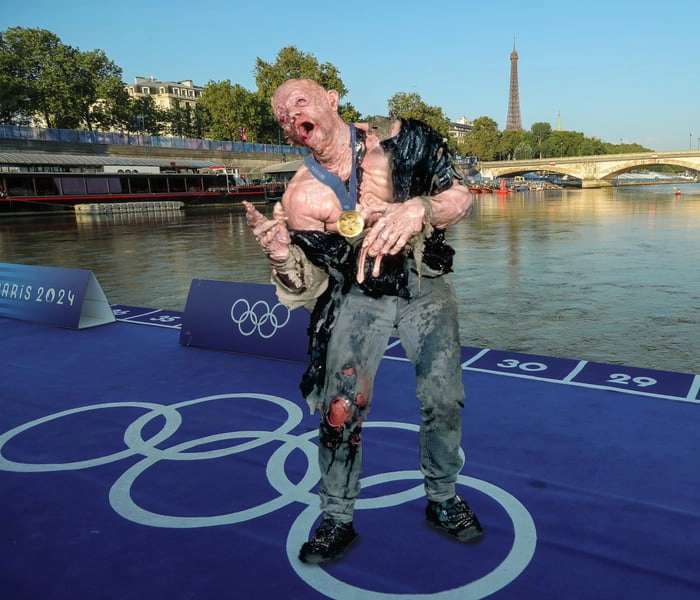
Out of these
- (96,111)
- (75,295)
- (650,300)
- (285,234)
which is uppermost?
(96,111)

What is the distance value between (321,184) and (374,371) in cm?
86

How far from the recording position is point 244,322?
19.4 feet

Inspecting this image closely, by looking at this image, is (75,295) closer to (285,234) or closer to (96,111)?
(285,234)

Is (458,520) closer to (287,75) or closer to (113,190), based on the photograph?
(113,190)

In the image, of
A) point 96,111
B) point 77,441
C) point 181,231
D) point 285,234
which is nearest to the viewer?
point 285,234

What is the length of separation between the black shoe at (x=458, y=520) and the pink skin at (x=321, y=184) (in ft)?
3.97

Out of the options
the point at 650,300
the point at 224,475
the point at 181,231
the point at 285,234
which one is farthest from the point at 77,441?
the point at 181,231

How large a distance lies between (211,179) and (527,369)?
42.3m

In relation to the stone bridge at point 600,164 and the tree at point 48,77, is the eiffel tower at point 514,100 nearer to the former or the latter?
the stone bridge at point 600,164

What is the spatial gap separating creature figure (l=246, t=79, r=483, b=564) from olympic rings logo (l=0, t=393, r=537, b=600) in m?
0.22

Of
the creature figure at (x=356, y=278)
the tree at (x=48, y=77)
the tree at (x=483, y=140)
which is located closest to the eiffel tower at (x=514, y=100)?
the tree at (x=483, y=140)

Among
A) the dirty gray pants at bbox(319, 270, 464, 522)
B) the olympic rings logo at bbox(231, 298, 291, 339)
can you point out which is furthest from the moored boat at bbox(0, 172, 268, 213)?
the dirty gray pants at bbox(319, 270, 464, 522)

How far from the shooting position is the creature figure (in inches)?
96.7

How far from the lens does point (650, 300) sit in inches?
327
